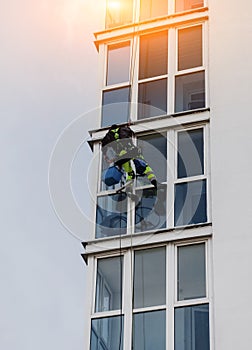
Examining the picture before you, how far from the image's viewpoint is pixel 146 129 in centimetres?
1677

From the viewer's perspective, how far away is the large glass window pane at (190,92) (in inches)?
666

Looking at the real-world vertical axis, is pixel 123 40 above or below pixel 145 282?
above

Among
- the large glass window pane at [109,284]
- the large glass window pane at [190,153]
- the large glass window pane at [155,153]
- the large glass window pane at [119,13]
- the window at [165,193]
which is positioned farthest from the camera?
the large glass window pane at [119,13]

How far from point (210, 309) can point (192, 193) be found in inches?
89.7

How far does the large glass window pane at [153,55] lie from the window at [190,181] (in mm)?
1634

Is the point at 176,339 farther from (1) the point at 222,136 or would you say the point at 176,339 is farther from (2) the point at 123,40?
(2) the point at 123,40

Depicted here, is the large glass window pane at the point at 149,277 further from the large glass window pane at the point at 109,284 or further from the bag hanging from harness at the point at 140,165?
the bag hanging from harness at the point at 140,165

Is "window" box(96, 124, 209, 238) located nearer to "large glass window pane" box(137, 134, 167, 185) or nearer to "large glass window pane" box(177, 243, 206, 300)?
"large glass window pane" box(137, 134, 167, 185)

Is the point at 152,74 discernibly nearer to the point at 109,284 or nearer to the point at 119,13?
the point at 119,13

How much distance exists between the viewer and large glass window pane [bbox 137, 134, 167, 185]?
638 inches

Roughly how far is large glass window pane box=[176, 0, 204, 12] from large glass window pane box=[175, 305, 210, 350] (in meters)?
6.36

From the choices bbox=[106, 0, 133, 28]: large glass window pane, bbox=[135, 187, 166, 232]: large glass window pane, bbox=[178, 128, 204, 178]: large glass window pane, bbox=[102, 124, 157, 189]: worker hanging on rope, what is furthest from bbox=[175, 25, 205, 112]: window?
bbox=[135, 187, 166, 232]: large glass window pane

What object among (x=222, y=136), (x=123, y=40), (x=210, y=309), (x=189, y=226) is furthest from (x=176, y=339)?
(x=123, y=40)

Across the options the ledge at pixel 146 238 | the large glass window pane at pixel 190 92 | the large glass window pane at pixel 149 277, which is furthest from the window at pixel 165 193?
the large glass window pane at pixel 190 92
